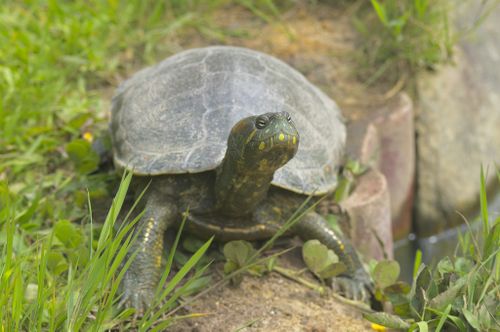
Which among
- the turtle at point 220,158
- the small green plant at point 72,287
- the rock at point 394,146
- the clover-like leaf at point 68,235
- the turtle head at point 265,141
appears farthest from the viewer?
the rock at point 394,146

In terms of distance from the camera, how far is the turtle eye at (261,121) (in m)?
2.52

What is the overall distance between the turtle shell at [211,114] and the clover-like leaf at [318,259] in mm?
225

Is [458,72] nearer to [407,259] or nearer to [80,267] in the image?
[407,259]

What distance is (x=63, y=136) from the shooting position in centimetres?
391

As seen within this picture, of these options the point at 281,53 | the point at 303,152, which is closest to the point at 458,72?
the point at 281,53

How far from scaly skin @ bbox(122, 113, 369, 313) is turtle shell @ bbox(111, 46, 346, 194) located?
0.11m

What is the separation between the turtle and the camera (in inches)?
111

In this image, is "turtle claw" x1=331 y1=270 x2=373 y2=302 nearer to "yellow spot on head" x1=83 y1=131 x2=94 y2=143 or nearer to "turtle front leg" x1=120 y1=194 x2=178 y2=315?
"turtle front leg" x1=120 y1=194 x2=178 y2=315

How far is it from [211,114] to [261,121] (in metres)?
0.58

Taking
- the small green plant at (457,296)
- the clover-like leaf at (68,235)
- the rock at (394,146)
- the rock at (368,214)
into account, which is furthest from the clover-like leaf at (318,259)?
the rock at (394,146)

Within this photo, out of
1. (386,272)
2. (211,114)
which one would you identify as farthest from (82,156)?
(386,272)

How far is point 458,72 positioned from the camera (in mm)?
4891

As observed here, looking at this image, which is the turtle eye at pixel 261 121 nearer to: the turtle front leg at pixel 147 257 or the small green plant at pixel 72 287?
the small green plant at pixel 72 287

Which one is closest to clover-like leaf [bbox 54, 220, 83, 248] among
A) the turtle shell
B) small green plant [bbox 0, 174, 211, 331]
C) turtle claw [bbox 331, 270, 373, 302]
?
small green plant [bbox 0, 174, 211, 331]
